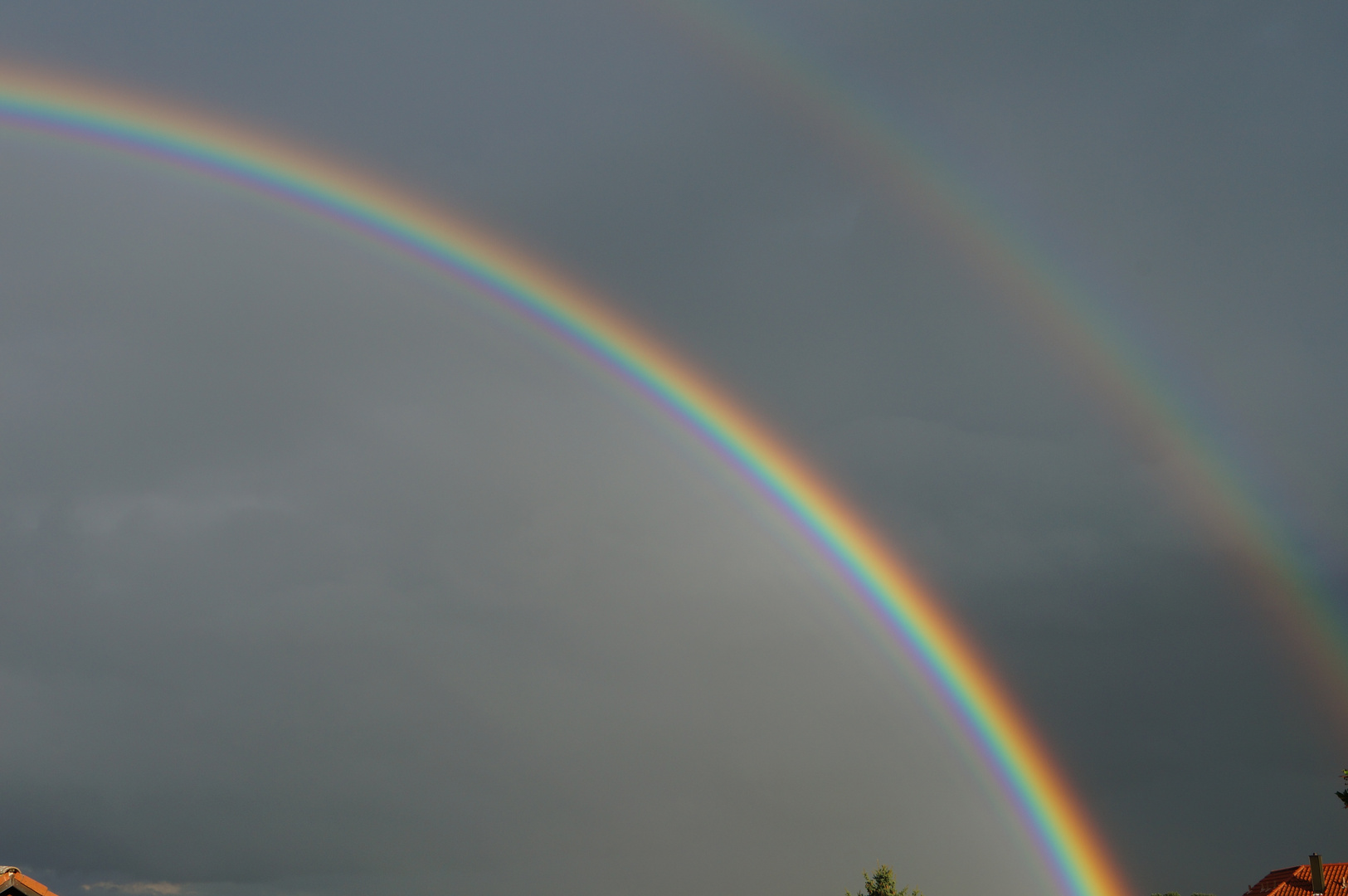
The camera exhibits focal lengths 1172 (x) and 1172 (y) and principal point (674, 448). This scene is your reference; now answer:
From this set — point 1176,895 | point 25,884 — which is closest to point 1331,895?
point 1176,895

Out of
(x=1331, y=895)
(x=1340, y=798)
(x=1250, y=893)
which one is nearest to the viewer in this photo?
(x=1340, y=798)

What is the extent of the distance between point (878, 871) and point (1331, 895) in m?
27.2

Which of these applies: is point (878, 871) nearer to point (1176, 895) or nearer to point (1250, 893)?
point (1176, 895)

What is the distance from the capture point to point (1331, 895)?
7125cm

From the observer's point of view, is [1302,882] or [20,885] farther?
[1302,882]

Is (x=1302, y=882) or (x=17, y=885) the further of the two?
(x=1302, y=882)

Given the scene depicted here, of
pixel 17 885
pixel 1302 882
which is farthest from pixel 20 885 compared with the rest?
pixel 1302 882

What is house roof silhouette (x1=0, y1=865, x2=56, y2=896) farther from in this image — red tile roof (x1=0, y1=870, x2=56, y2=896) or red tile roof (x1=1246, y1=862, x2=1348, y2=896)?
red tile roof (x1=1246, y1=862, x2=1348, y2=896)

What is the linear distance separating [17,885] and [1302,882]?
7256cm

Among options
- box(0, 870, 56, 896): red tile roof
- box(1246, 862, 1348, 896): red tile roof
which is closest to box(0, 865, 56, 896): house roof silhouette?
box(0, 870, 56, 896): red tile roof

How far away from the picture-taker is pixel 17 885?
33.9 metres

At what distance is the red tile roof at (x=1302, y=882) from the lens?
72375mm

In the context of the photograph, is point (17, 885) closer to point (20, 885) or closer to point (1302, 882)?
point (20, 885)

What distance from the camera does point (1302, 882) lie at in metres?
74.0
